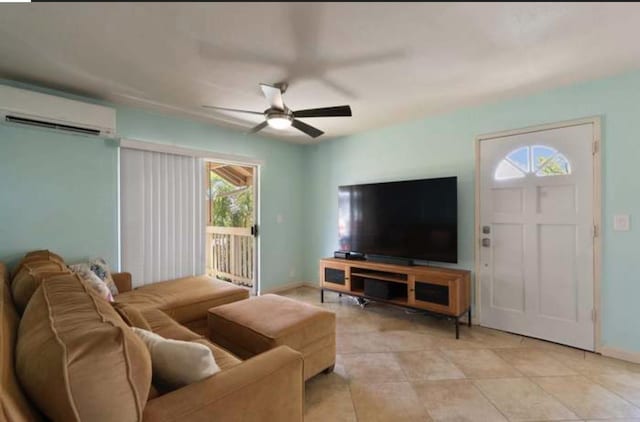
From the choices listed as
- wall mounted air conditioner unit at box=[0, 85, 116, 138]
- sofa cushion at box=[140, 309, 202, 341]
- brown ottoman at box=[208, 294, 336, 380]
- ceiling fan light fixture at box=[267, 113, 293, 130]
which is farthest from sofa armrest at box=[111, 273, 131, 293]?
ceiling fan light fixture at box=[267, 113, 293, 130]

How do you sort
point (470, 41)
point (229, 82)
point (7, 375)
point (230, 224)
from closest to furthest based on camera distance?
point (7, 375) < point (470, 41) < point (229, 82) < point (230, 224)

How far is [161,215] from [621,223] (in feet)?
13.6

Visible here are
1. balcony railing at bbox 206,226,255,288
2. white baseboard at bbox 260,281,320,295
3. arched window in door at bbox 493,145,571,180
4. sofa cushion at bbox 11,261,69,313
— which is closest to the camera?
sofa cushion at bbox 11,261,69,313

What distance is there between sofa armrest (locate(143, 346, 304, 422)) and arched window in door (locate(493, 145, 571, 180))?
2.61 meters

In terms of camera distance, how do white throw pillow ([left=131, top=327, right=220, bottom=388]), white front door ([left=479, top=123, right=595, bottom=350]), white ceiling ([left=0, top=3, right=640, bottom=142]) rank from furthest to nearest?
white front door ([left=479, top=123, right=595, bottom=350]), white ceiling ([left=0, top=3, right=640, bottom=142]), white throw pillow ([left=131, top=327, right=220, bottom=388])

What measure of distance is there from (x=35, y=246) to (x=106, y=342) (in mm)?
2384

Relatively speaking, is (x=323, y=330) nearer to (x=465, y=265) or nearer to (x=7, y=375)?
(x=7, y=375)

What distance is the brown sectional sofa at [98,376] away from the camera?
2.52 ft

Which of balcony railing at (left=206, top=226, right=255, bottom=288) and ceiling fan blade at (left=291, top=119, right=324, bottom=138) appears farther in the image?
balcony railing at (left=206, top=226, right=255, bottom=288)

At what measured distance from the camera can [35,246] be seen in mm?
2428

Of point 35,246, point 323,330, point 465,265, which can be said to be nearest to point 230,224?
point 35,246

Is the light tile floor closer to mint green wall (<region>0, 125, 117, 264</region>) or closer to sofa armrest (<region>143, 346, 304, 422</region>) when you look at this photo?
sofa armrest (<region>143, 346, 304, 422</region>)

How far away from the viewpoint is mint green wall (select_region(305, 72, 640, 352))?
226 cm

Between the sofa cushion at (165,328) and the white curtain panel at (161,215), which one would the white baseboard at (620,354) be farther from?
the white curtain panel at (161,215)
